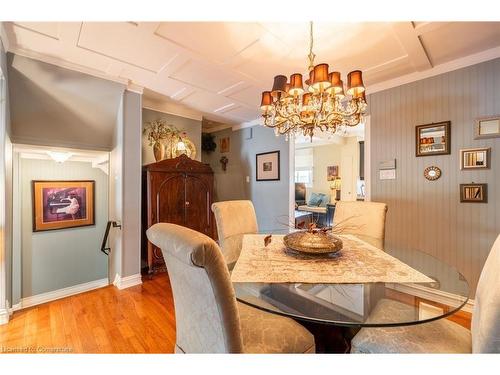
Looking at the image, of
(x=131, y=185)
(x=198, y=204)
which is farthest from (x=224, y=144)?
(x=131, y=185)

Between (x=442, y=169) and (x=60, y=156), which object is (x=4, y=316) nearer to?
(x=60, y=156)

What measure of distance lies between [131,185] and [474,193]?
11.6ft

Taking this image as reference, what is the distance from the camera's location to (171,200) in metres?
2.97

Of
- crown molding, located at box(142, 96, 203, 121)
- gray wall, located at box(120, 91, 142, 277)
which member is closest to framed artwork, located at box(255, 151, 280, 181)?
crown molding, located at box(142, 96, 203, 121)

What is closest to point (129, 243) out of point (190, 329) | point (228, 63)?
point (190, 329)

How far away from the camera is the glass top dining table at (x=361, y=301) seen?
86 cm

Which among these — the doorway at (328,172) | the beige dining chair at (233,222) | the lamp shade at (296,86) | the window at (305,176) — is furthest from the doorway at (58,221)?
the window at (305,176)

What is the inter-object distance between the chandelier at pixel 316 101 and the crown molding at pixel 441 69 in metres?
1.37

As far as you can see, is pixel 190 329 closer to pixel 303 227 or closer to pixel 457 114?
pixel 303 227

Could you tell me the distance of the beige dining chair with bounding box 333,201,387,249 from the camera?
1913mm

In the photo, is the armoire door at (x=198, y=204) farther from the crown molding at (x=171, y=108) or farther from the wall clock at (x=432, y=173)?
the wall clock at (x=432, y=173)

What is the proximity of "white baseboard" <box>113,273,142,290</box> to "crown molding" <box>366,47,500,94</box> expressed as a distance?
358 centimetres

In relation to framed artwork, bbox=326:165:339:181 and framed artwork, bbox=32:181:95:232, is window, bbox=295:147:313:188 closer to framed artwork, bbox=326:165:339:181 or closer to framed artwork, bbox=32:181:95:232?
framed artwork, bbox=326:165:339:181

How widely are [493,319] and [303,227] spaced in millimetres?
905
